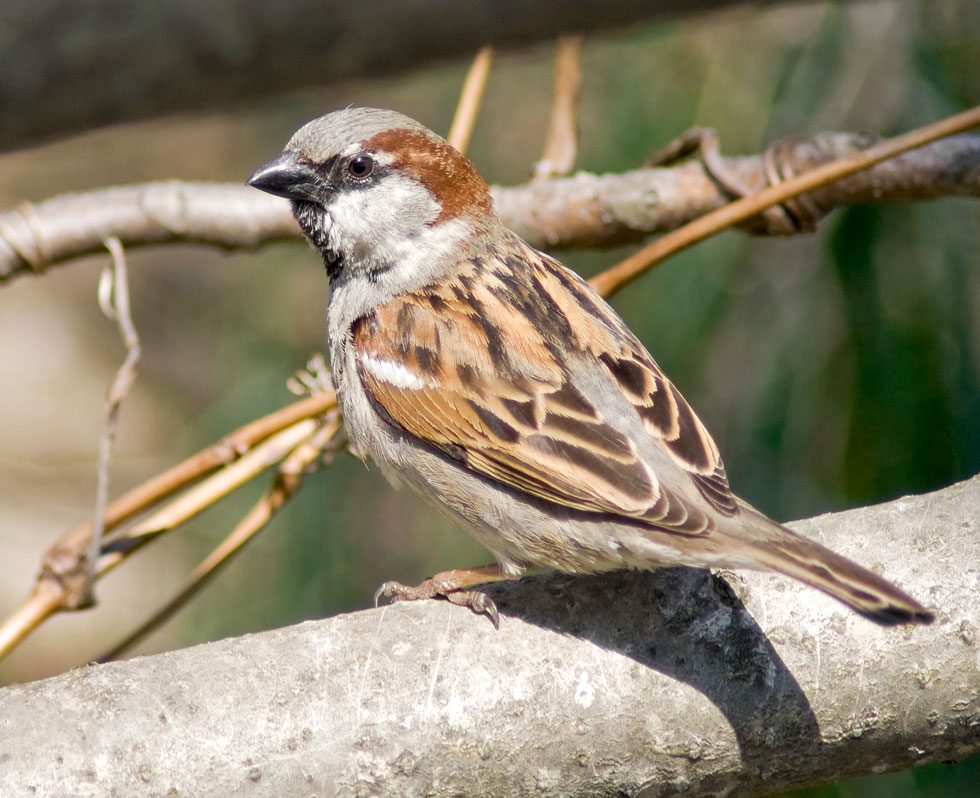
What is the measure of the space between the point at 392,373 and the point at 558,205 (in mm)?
717

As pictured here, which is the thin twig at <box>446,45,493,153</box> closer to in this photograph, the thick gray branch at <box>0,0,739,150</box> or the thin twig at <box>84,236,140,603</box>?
the thick gray branch at <box>0,0,739,150</box>

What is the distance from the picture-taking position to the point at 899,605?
1763 millimetres

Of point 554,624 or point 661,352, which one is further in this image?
point 661,352

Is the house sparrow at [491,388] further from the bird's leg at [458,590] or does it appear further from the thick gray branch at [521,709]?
the thick gray branch at [521,709]

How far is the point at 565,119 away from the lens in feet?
10.5

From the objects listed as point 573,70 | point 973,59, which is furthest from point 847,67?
point 573,70

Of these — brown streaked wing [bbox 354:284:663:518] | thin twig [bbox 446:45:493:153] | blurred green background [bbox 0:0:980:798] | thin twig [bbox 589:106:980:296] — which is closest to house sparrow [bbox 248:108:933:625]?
brown streaked wing [bbox 354:284:663:518]

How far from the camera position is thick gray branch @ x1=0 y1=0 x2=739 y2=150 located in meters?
2.51

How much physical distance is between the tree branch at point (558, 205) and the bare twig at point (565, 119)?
8cm

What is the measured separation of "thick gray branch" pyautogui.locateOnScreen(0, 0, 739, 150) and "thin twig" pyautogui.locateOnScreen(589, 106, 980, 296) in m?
0.54

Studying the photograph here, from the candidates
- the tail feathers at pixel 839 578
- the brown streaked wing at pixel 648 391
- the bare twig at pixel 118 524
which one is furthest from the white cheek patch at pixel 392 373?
the tail feathers at pixel 839 578

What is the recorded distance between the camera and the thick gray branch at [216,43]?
8.25ft

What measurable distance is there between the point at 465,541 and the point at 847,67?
196cm

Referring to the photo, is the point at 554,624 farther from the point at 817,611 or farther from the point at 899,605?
the point at 899,605
